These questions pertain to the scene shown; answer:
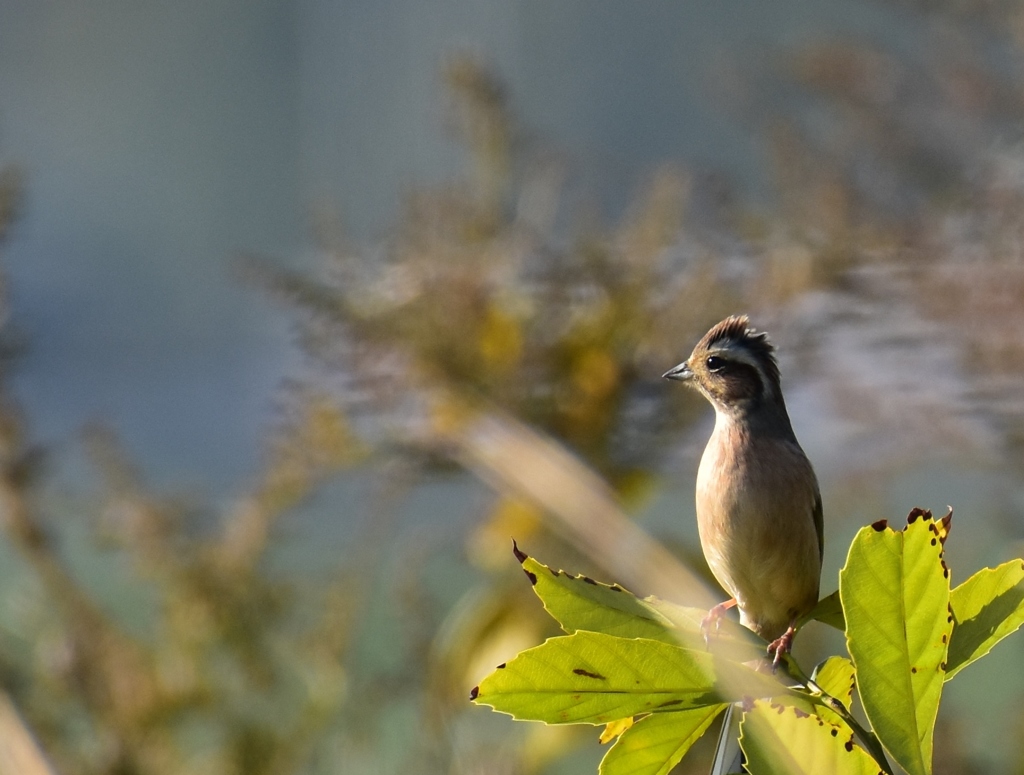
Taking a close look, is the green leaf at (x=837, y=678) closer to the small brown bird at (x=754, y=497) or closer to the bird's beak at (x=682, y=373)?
the small brown bird at (x=754, y=497)

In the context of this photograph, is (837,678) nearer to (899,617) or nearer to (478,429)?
(899,617)

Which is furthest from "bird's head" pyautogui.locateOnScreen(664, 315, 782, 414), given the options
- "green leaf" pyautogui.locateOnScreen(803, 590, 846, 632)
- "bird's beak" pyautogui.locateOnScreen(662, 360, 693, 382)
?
"green leaf" pyautogui.locateOnScreen(803, 590, 846, 632)

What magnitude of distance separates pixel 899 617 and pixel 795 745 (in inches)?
2.0

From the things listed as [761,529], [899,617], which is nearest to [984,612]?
[899,617]

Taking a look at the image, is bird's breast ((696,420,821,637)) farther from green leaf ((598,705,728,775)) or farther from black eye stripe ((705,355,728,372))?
green leaf ((598,705,728,775))

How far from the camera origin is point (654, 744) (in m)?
0.38

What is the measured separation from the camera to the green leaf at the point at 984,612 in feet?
1.21

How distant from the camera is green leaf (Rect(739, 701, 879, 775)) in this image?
0.35 meters

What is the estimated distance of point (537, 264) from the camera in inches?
52.3

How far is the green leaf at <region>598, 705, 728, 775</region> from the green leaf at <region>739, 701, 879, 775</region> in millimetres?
26

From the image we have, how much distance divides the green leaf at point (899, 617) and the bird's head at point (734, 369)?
Result: 300 millimetres

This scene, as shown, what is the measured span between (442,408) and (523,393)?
97mm

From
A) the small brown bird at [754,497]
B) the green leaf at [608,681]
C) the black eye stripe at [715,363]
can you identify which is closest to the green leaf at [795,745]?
the green leaf at [608,681]

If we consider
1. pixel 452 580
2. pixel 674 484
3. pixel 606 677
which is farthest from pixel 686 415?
pixel 452 580
